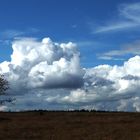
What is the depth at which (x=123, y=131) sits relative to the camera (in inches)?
2403

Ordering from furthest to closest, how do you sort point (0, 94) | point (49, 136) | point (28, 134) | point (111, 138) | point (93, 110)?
point (93, 110), point (0, 94), point (28, 134), point (49, 136), point (111, 138)

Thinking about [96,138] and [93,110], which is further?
[93,110]

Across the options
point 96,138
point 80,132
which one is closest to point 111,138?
point 96,138

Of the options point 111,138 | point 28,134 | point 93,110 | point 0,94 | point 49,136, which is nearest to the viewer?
point 111,138

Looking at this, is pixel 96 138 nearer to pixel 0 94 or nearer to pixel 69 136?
pixel 69 136

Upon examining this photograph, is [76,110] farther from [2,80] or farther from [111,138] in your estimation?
[111,138]

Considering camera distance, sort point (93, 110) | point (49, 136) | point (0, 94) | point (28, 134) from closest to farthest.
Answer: point (49, 136) < point (28, 134) < point (0, 94) < point (93, 110)

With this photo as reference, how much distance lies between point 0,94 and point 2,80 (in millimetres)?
2967

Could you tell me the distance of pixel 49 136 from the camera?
182 feet

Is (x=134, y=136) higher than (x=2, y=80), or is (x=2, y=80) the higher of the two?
(x=2, y=80)

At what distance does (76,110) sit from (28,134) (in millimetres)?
68829

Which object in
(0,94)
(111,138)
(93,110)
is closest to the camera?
(111,138)

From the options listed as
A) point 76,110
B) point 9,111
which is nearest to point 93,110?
point 76,110

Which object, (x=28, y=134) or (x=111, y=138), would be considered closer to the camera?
(x=111, y=138)
